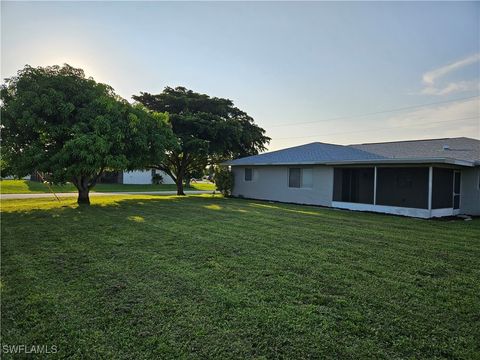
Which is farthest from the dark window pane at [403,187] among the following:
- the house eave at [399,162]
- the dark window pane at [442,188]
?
the house eave at [399,162]

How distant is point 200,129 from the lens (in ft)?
61.3

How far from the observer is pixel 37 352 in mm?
2414

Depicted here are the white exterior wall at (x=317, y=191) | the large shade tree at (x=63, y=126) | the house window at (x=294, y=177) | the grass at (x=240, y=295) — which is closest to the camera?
the grass at (x=240, y=295)

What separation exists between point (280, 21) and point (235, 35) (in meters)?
1.79

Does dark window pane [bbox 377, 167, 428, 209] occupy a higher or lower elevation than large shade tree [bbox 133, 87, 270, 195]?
lower

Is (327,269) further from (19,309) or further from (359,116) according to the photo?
(359,116)

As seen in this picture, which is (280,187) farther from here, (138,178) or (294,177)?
(138,178)

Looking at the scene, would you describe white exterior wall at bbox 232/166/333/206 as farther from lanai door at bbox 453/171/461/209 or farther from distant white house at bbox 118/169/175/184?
distant white house at bbox 118/169/175/184

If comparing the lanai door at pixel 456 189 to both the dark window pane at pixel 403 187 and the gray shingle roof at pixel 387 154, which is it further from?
the dark window pane at pixel 403 187

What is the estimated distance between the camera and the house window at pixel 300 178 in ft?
48.2

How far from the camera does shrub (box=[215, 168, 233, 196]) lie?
1884cm

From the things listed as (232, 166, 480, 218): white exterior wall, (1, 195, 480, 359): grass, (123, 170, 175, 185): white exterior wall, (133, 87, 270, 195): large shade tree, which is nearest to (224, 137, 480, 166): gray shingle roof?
(232, 166, 480, 218): white exterior wall

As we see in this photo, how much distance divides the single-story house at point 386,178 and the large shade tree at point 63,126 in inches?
292

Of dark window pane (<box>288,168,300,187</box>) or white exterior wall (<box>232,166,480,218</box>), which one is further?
dark window pane (<box>288,168,300,187</box>)
